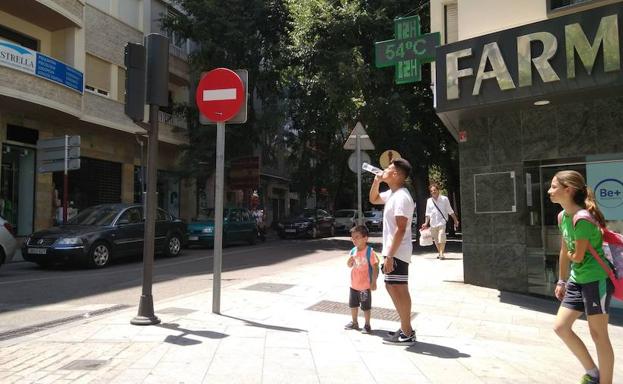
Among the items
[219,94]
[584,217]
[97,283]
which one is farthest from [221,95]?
[97,283]

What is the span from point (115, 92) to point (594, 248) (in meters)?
21.3

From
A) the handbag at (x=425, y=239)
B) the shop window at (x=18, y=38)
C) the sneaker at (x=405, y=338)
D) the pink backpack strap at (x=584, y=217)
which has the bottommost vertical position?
the sneaker at (x=405, y=338)

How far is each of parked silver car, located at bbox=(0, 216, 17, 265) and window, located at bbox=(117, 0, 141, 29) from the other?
44.6 ft

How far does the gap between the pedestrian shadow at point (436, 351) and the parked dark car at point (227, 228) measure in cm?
1365

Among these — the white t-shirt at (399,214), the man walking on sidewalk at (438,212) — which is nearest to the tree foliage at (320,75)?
the man walking on sidewalk at (438,212)

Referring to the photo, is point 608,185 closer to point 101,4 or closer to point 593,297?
point 593,297

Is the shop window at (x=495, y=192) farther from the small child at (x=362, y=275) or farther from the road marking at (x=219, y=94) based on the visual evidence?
the road marking at (x=219, y=94)

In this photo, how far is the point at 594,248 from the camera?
4.12 m

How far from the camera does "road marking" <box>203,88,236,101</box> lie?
21.5ft

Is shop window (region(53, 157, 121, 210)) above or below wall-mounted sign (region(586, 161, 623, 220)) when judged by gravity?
above

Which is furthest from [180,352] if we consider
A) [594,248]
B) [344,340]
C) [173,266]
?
[173,266]

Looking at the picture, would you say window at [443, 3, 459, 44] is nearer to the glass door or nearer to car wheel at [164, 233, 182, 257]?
the glass door

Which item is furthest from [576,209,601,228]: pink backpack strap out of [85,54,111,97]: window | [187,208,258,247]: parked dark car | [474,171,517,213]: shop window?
[85,54,111,97]: window

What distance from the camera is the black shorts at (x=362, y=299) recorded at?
5898 mm
